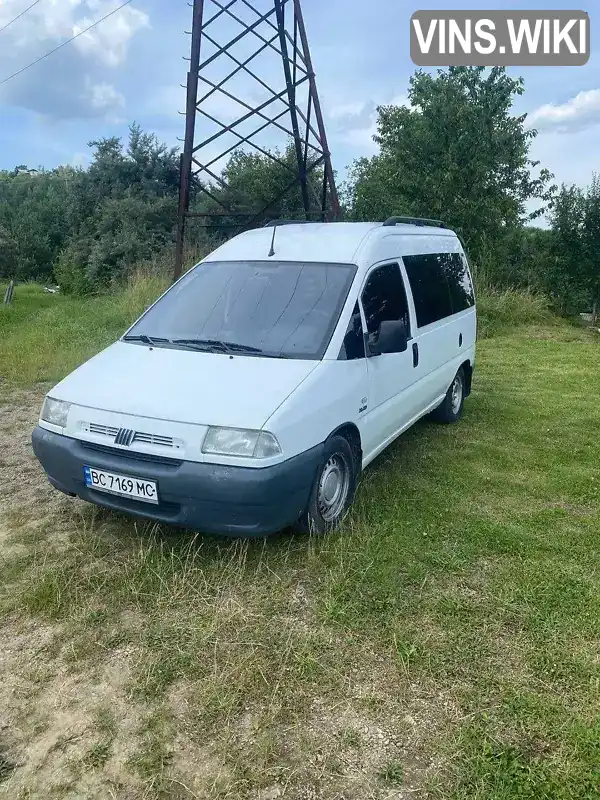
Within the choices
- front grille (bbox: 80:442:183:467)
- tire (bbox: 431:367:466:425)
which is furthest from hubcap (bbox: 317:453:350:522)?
tire (bbox: 431:367:466:425)

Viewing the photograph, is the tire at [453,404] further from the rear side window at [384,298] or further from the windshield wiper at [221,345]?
the windshield wiper at [221,345]

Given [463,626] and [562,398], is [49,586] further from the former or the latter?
[562,398]

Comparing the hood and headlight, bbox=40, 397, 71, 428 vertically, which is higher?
the hood

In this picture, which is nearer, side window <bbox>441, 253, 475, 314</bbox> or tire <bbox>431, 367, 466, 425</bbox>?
side window <bbox>441, 253, 475, 314</bbox>

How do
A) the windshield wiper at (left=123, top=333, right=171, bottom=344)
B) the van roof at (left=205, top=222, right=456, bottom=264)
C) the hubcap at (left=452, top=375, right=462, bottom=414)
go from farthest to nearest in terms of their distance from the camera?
the hubcap at (left=452, top=375, right=462, bottom=414)
the van roof at (left=205, top=222, right=456, bottom=264)
the windshield wiper at (left=123, top=333, right=171, bottom=344)

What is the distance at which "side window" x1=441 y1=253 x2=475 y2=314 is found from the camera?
5.99 meters

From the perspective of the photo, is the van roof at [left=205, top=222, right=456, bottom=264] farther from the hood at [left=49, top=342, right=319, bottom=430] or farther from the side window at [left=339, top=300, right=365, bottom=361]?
the hood at [left=49, top=342, right=319, bottom=430]

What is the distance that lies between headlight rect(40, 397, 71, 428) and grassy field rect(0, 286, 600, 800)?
28.1 inches

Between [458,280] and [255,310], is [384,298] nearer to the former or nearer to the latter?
[255,310]

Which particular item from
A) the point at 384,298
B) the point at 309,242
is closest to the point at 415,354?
the point at 384,298

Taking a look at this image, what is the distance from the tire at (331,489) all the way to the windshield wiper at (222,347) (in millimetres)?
679

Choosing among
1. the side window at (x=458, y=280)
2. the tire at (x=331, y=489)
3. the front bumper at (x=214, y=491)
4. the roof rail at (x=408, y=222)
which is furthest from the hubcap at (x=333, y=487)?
the side window at (x=458, y=280)

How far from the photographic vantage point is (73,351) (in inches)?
370

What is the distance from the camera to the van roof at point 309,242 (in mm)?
4406
